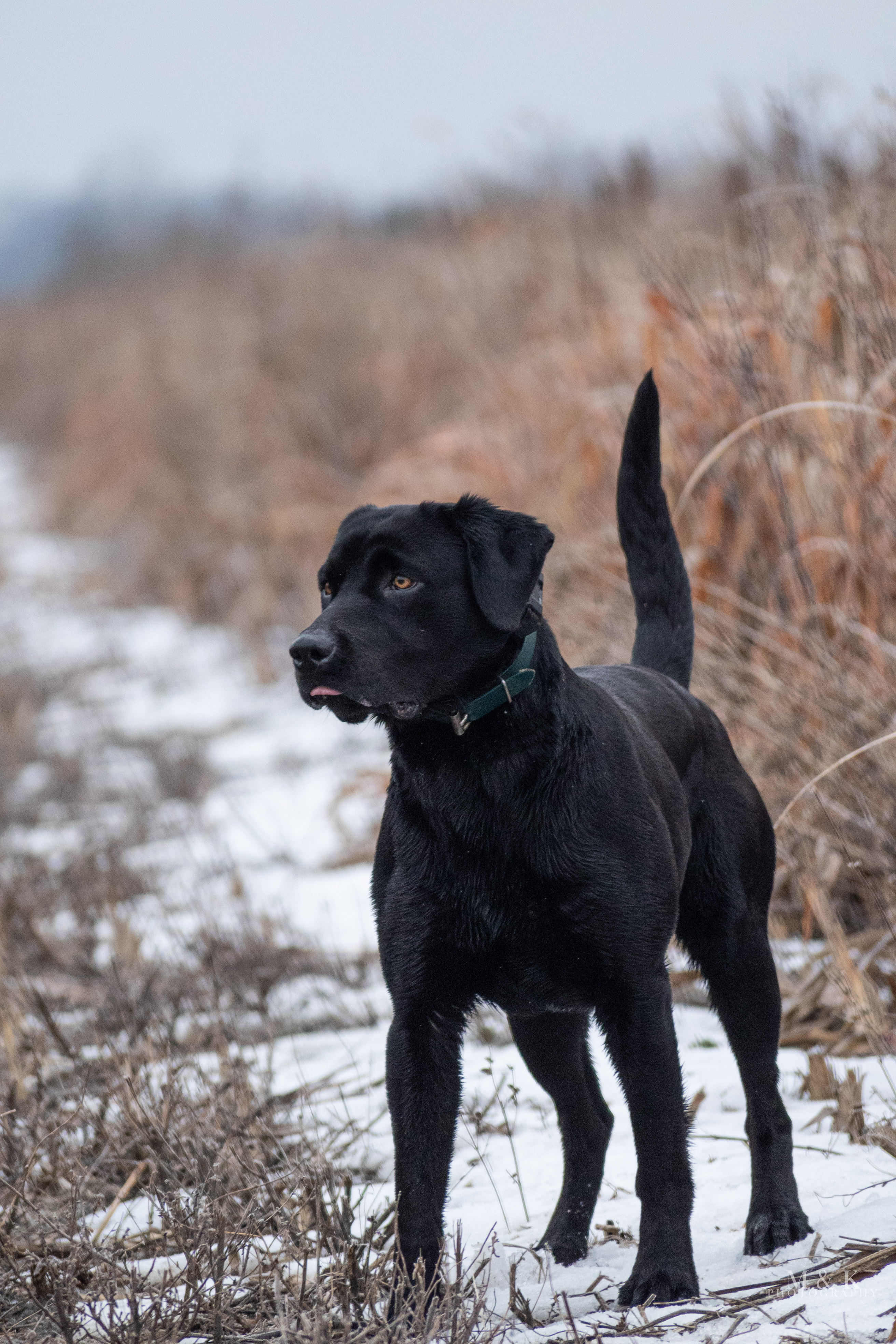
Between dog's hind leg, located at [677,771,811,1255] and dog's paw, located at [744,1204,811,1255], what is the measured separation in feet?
0.06

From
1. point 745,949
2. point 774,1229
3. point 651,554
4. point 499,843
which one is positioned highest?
point 651,554

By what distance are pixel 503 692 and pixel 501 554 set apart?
0.74 ft

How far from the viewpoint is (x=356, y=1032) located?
3504mm

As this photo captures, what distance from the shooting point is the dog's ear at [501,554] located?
6.75 feet

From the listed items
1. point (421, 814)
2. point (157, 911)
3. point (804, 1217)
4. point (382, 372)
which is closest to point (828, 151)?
point (421, 814)

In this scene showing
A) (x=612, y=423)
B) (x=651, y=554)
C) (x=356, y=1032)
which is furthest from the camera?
(x=612, y=423)

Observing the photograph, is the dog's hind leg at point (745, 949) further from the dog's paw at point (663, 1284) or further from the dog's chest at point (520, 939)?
the dog's chest at point (520, 939)

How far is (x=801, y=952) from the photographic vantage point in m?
3.32

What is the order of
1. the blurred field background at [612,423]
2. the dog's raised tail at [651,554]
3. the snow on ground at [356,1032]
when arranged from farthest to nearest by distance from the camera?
the blurred field background at [612,423] → the dog's raised tail at [651,554] → the snow on ground at [356,1032]

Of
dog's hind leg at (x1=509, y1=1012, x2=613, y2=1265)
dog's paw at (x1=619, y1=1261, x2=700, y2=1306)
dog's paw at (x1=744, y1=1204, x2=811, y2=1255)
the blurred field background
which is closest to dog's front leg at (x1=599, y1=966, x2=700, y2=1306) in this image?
dog's paw at (x1=619, y1=1261, x2=700, y2=1306)

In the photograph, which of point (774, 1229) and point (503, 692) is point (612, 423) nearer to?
point (503, 692)

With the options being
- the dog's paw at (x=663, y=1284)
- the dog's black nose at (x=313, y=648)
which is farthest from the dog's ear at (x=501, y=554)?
the dog's paw at (x=663, y=1284)

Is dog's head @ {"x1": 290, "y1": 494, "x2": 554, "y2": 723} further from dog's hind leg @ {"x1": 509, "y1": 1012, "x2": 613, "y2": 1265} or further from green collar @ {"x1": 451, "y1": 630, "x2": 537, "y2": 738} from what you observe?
dog's hind leg @ {"x1": 509, "y1": 1012, "x2": 613, "y2": 1265}

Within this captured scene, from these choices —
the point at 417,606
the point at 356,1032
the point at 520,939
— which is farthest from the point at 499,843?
the point at 356,1032
